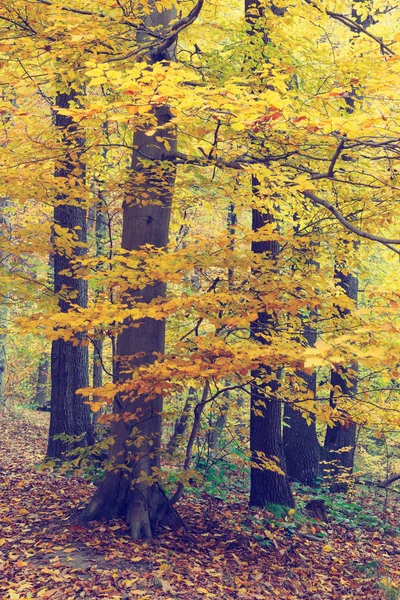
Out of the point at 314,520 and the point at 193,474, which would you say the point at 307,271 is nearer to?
the point at 193,474

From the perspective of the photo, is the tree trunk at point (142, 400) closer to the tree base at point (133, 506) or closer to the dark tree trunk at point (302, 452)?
the tree base at point (133, 506)

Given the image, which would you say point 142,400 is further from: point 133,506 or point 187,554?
point 187,554

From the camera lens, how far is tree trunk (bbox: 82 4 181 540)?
608 cm

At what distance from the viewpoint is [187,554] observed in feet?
19.5

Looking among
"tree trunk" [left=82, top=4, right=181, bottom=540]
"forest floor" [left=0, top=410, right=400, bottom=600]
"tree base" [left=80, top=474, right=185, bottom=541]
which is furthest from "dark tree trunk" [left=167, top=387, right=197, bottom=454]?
"forest floor" [left=0, top=410, right=400, bottom=600]

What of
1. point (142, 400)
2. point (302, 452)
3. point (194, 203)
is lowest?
point (302, 452)

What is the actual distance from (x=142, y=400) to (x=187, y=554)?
1690mm

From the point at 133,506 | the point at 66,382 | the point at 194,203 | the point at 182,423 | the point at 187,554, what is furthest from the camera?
the point at 182,423

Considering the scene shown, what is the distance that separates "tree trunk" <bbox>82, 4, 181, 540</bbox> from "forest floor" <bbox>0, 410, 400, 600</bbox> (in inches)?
8.8

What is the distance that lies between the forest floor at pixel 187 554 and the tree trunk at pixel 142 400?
0.73 feet

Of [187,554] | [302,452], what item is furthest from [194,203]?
[302,452]

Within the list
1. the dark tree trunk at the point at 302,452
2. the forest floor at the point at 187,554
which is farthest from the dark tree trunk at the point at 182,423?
the dark tree trunk at the point at 302,452

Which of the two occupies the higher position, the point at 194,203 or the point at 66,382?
the point at 194,203

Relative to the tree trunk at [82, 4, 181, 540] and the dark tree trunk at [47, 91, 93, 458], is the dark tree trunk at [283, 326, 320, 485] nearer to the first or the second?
the dark tree trunk at [47, 91, 93, 458]
